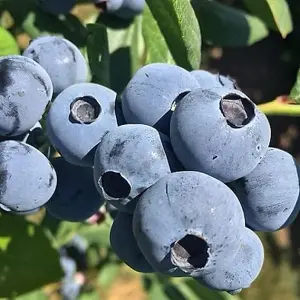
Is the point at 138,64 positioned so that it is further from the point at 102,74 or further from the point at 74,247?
the point at 74,247

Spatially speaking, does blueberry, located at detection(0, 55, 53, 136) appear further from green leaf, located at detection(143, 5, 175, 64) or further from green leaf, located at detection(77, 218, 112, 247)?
green leaf, located at detection(77, 218, 112, 247)

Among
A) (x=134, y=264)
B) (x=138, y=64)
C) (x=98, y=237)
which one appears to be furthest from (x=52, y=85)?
(x=98, y=237)

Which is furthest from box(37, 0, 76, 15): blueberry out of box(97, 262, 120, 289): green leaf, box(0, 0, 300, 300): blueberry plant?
box(97, 262, 120, 289): green leaf

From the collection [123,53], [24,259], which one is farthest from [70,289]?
[123,53]

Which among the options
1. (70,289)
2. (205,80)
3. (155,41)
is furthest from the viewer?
(70,289)

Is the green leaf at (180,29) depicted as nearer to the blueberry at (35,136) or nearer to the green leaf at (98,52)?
the green leaf at (98,52)

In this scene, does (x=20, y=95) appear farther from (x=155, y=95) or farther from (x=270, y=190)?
(x=270, y=190)

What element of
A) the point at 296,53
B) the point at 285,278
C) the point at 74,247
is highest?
the point at 74,247
